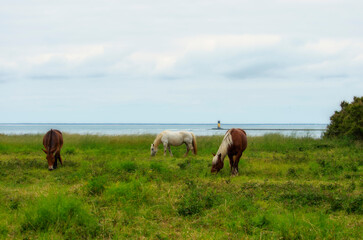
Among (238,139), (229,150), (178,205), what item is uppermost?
(238,139)

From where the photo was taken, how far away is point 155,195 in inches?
294

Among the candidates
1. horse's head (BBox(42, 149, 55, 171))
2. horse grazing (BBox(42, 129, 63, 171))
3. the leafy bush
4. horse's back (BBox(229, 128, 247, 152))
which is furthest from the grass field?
the leafy bush

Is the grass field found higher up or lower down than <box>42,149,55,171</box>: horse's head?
lower down

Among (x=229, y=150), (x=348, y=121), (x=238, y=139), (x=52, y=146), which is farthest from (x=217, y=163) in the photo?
(x=348, y=121)

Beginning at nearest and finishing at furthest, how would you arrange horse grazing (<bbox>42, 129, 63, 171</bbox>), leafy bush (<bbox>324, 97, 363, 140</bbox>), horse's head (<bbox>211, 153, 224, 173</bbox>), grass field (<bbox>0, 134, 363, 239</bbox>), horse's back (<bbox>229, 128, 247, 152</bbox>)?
grass field (<bbox>0, 134, 363, 239</bbox>) < horse's head (<bbox>211, 153, 224, 173</bbox>) < horse's back (<bbox>229, 128, 247, 152</bbox>) < horse grazing (<bbox>42, 129, 63, 171</bbox>) < leafy bush (<bbox>324, 97, 363, 140</bbox>)

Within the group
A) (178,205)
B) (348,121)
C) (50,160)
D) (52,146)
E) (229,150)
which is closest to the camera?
(178,205)

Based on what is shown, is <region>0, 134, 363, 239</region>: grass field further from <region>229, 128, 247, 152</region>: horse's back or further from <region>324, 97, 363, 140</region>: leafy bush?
<region>324, 97, 363, 140</region>: leafy bush

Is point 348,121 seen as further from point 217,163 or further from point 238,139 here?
point 217,163

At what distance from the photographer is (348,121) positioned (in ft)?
66.7

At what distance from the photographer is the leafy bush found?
1958 centimetres

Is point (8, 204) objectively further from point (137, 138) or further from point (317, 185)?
point (137, 138)

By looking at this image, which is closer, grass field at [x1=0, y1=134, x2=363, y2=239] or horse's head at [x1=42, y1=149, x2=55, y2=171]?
grass field at [x1=0, y1=134, x2=363, y2=239]

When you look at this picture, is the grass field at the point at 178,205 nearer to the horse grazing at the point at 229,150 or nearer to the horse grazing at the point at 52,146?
the horse grazing at the point at 229,150

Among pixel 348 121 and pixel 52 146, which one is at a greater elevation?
pixel 348 121
